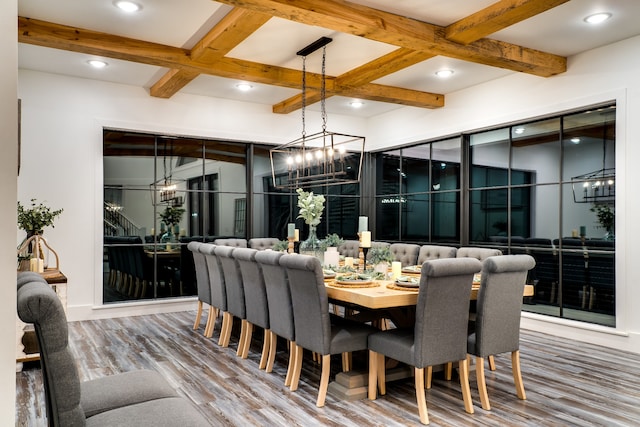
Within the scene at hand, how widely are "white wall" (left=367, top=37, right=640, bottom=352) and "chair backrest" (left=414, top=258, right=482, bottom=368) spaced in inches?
96.7

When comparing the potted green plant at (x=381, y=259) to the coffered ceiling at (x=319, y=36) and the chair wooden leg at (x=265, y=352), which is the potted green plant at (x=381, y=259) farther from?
the coffered ceiling at (x=319, y=36)

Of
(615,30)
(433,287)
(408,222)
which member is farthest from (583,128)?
(433,287)

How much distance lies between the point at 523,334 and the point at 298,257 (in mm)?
3232

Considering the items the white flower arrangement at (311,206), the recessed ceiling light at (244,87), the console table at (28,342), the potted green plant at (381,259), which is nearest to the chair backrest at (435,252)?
the potted green plant at (381,259)

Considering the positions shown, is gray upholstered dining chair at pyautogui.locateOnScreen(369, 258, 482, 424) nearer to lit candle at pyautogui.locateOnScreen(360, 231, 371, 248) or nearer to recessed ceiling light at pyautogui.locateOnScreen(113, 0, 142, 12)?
lit candle at pyautogui.locateOnScreen(360, 231, 371, 248)

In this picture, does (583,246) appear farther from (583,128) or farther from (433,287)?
(433,287)

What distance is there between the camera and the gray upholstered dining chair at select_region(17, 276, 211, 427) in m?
1.59

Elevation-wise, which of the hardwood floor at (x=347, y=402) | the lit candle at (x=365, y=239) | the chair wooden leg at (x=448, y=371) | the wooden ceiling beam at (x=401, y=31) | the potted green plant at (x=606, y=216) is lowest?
the hardwood floor at (x=347, y=402)

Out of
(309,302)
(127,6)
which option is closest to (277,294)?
(309,302)

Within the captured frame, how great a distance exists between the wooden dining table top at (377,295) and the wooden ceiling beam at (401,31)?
1960 mm

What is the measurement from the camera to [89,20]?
4.15 metres

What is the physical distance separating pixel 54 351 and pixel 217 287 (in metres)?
3.31

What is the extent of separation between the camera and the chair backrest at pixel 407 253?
5.31m

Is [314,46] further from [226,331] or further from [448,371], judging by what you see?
[448,371]
